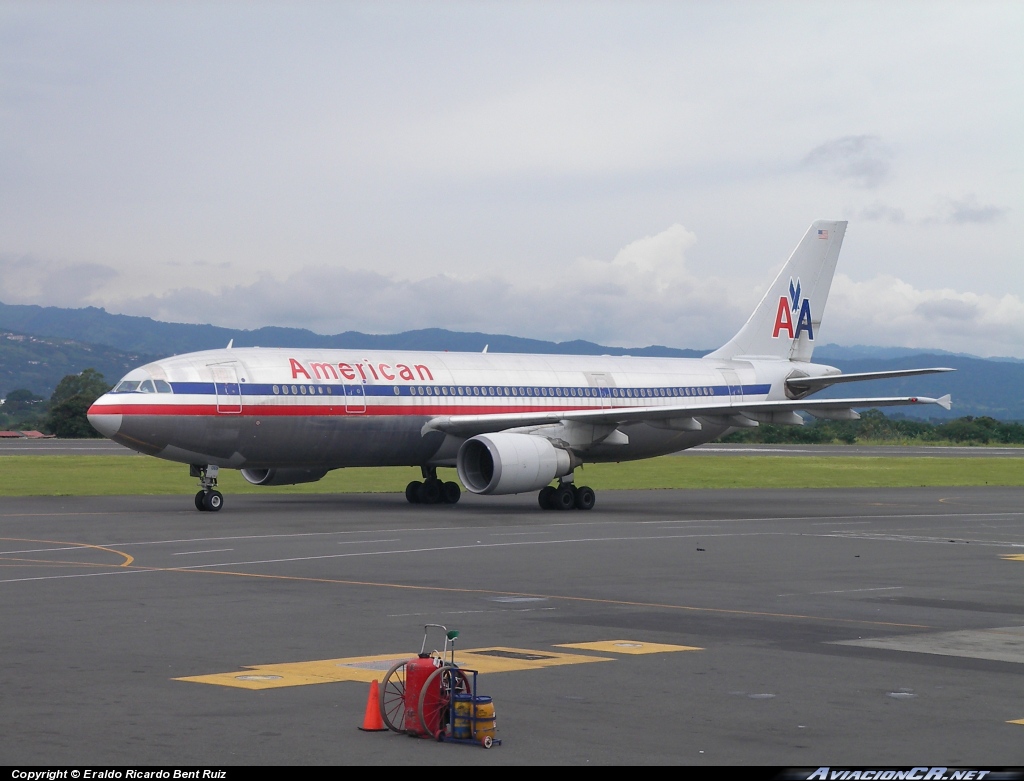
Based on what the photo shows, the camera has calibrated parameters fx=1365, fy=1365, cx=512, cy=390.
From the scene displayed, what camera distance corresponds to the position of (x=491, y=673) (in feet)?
41.7

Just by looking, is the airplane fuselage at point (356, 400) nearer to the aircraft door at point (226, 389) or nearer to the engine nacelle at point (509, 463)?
the aircraft door at point (226, 389)

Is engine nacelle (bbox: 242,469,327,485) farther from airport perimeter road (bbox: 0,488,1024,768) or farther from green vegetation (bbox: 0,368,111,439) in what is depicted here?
green vegetation (bbox: 0,368,111,439)

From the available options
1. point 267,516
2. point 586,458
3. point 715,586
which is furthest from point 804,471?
point 715,586

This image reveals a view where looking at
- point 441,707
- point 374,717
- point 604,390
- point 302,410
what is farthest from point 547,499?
point 441,707

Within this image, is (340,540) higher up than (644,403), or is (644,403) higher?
(644,403)

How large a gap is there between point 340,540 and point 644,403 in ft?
61.2

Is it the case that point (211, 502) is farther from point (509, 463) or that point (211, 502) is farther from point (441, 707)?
point (441, 707)

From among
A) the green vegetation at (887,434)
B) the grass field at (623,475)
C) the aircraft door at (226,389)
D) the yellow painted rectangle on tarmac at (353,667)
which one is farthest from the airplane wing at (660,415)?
the green vegetation at (887,434)

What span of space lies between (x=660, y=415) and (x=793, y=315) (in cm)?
1302

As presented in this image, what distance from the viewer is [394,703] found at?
35.4ft

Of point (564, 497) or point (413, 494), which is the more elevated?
point (564, 497)

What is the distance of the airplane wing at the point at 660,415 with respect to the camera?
36938 mm

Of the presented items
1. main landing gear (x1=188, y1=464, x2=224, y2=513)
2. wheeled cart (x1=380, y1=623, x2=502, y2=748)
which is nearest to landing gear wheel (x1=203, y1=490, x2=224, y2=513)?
main landing gear (x1=188, y1=464, x2=224, y2=513)
